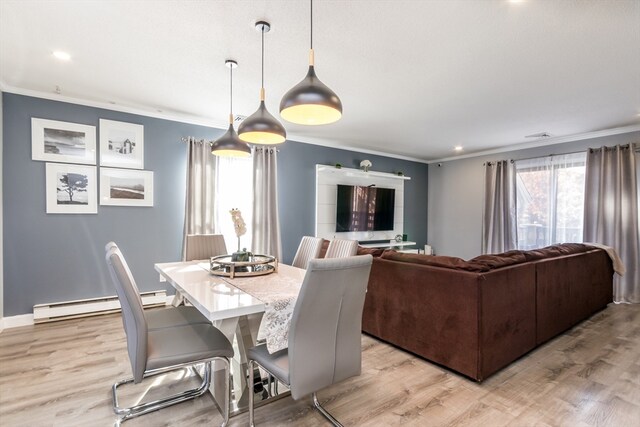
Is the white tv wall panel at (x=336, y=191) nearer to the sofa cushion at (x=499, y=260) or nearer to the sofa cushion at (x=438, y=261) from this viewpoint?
the sofa cushion at (x=438, y=261)

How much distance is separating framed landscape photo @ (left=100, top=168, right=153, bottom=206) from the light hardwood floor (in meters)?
1.61

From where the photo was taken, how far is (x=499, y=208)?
5965 mm

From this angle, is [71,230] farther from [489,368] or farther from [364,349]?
[489,368]

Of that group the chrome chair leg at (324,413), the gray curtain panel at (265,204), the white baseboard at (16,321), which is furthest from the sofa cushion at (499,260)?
the white baseboard at (16,321)

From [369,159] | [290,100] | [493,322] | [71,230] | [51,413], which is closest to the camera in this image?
[290,100]

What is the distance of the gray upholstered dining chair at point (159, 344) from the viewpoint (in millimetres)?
1547

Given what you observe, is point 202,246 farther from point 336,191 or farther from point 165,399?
point 336,191

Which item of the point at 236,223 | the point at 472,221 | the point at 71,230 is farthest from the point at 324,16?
the point at 472,221

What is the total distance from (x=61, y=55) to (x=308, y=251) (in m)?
2.75

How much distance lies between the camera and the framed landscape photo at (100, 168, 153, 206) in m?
3.79

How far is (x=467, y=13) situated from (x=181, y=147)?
3.64 m

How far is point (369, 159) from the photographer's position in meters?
6.45

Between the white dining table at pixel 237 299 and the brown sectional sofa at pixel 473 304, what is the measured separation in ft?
3.27

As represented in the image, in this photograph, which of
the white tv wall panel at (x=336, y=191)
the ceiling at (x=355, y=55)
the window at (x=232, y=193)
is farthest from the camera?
the white tv wall panel at (x=336, y=191)
